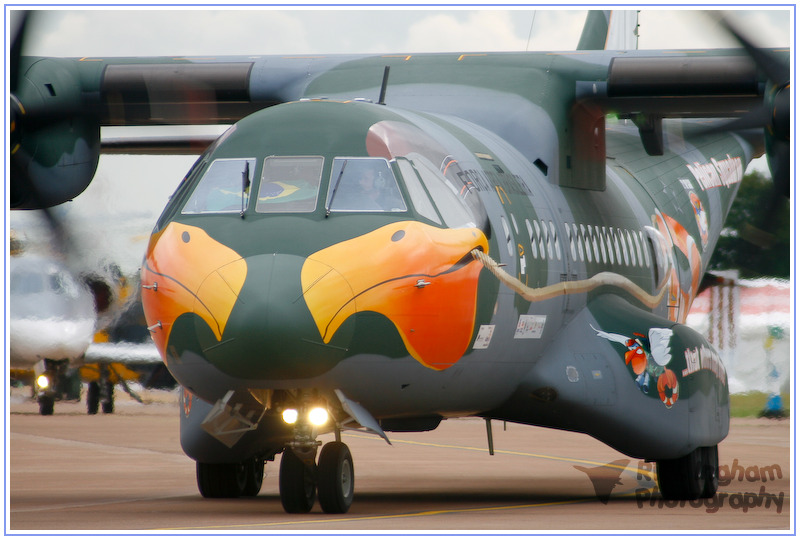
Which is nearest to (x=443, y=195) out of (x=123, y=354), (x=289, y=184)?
(x=289, y=184)

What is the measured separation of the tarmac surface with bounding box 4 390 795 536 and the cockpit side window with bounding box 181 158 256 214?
8.22 ft

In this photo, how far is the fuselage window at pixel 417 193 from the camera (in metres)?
11.3

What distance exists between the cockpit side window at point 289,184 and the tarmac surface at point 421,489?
2.44 metres

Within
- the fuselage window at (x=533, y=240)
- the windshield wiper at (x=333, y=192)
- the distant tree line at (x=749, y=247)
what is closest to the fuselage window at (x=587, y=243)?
the fuselage window at (x=533, y=240)

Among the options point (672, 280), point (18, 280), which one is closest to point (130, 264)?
point (18, 280)

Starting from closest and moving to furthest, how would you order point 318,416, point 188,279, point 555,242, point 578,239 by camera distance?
point 188,279
point 318,416
point 555,242
point 578,239

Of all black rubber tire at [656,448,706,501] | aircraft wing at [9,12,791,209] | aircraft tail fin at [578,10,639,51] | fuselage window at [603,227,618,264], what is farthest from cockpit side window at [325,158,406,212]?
aircraft tail fin at [578,10,639,51]

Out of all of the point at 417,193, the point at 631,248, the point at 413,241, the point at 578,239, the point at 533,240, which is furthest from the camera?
the point at 631,248

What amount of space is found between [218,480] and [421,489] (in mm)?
2664

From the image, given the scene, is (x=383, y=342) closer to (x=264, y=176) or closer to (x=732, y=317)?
(x=264, y=176)

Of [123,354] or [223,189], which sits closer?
[223,189]

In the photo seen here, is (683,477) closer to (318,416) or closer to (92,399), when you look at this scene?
(318,416)

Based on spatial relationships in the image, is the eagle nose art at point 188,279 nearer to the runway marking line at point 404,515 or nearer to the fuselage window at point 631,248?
the runway marking line at point 404,515

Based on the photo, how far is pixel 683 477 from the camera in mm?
14453
